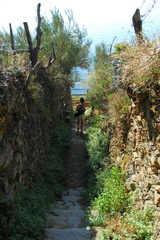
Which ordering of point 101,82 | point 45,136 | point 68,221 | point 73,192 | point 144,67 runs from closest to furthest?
point 144,67 < point 68,221 < point 73,192 < point 45,136 < point 101,82

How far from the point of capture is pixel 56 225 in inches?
182

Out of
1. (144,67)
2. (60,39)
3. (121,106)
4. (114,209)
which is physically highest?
(60,39)

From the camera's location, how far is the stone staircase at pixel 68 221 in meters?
4.10

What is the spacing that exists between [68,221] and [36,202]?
2.45 feet

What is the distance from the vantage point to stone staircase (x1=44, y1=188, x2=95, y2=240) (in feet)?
13.5

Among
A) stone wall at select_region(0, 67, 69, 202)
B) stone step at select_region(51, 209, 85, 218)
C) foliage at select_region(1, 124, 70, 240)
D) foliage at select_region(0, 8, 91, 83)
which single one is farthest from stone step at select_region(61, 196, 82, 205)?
foliage at select_region(0, 8, 91, 83)

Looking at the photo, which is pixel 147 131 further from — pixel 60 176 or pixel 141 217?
pixel 60 176

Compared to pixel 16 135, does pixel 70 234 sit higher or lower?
lower

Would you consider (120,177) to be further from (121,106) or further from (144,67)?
(144,67)

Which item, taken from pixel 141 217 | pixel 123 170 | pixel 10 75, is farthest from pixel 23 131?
pixel 141 217

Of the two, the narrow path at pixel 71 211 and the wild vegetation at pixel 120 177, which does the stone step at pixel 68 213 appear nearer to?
the narrow path at pixel 71 211

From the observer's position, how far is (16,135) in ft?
15.1

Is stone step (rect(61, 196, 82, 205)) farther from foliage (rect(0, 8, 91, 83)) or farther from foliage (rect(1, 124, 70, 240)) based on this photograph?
foliage (rect(0, 8, 91, 83))

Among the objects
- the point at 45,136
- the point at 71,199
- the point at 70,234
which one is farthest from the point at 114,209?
the point at 45,136
